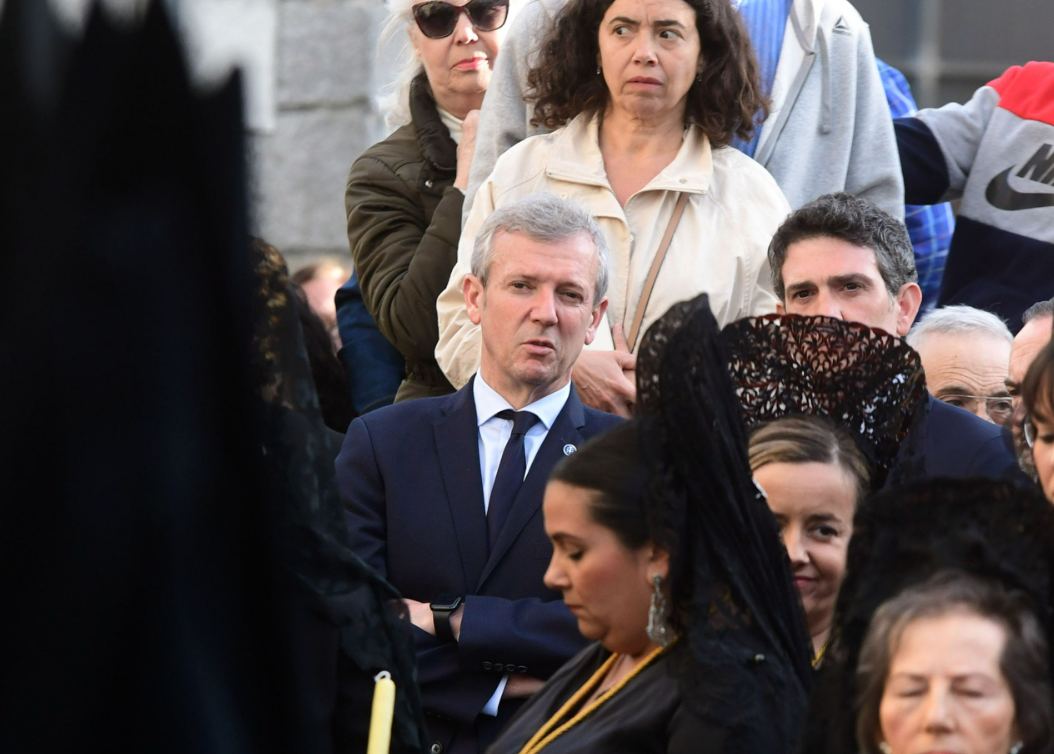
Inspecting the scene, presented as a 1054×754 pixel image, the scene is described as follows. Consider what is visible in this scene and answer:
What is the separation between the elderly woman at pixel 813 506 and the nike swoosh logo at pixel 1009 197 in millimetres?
1941

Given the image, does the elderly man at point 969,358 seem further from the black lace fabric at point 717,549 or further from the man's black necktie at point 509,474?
the black lace fabric at point 717,549

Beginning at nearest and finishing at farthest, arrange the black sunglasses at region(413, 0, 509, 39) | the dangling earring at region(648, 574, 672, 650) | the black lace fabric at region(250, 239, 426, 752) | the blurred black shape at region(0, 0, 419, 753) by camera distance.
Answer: the blurred black shape at region(0, 0, 419, 753)
the black lace fabric at region(250, 239, 426, 752)
the dangling earring at region(648, 574, 672, 650)
the black sunglasses at region(413, 0, 509, 39)

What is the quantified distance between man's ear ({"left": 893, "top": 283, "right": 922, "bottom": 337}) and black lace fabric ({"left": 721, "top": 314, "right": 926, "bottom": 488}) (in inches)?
34.4

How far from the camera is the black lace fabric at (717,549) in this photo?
238 centimetres

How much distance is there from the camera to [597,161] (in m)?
4.32

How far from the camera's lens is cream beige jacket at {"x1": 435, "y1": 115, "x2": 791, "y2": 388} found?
4180 mm

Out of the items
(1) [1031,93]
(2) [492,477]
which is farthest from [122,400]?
(1) [1031,93]

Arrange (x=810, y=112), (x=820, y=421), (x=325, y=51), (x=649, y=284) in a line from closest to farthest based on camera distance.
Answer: (x=820, y=421)
(x=649, y=284)
(x=810, y=112)
(x=325, y=51)

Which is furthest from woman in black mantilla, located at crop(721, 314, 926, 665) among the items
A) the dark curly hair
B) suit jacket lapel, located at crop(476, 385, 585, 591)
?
the dark curly hair

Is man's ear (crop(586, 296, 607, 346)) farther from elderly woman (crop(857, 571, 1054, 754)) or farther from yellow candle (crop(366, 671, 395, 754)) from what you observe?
yellow candle (crop(366, 671, 395, 754))

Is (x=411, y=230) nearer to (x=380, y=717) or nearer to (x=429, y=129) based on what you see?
(x=429, y=129)

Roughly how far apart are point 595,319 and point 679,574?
1.66 metres

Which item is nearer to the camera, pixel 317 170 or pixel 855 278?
pixel 855 278

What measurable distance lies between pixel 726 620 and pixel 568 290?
5.42 feet
